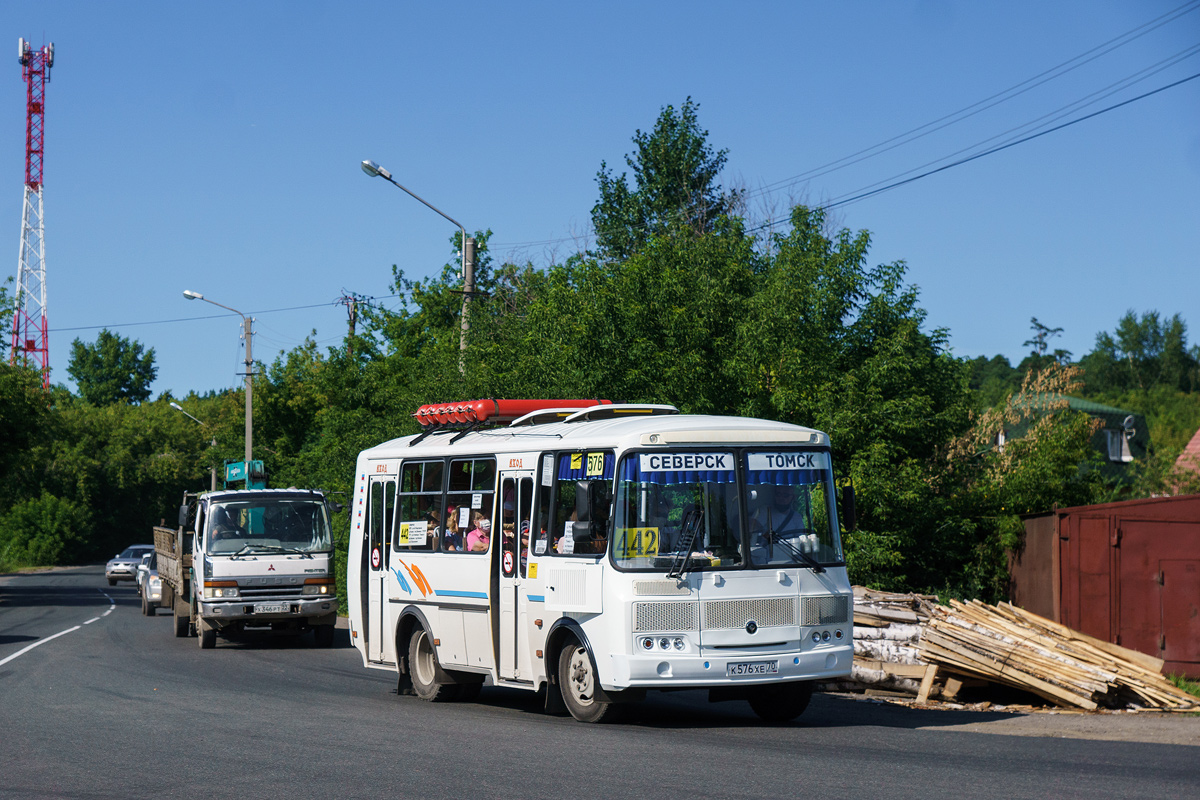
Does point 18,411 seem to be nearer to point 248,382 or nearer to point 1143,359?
point 248,382

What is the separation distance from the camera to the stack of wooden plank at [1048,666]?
1298cm

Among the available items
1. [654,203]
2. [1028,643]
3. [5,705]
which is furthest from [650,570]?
[654,203]

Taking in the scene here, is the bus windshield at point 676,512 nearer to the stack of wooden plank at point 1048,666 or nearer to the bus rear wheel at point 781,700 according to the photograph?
the bus rear wheel at point 781,700

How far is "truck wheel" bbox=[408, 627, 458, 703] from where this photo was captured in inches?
534

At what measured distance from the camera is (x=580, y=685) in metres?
11.4

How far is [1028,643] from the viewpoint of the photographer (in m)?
13.8

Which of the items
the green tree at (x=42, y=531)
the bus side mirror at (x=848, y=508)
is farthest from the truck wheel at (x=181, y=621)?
the green tree at (x=42, y=531)

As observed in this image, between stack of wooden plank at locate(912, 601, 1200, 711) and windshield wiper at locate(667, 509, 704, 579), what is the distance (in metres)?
4.11

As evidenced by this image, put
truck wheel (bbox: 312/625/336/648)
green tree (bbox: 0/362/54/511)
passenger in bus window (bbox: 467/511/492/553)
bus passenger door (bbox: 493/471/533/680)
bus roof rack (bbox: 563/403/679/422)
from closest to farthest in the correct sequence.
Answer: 1. bus passenger door (bbox: 493/471/533/680)
2. passenger in bus window (bbox: 467/511/492/553)
3. bus roof rack (bbox: 563/403/679/422)
4. truck wheel (bbox: 312/625/336/648)
5. green tree (bbox: 0/362/54/511)

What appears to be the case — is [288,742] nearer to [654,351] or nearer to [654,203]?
[654,351]

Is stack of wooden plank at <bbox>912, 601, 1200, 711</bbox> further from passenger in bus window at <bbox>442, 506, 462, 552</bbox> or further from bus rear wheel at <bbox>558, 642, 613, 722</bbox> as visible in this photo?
passenger in bus window at <bbox>442, 506, 462, 552</bbox>

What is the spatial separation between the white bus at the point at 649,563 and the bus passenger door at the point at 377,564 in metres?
1.69

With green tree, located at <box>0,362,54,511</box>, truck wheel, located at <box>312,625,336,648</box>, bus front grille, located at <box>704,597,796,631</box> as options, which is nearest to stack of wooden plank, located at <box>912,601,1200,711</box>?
bus front grille, located at <box>704,597,796,631</box>

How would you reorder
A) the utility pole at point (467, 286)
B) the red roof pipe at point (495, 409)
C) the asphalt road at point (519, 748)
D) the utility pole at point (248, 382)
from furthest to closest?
the utility pole at point (248, 382) < the utility pole at point (467, 286) < the red roof pipe at point (495, 409) < the asphalt road at point (519, 748)
